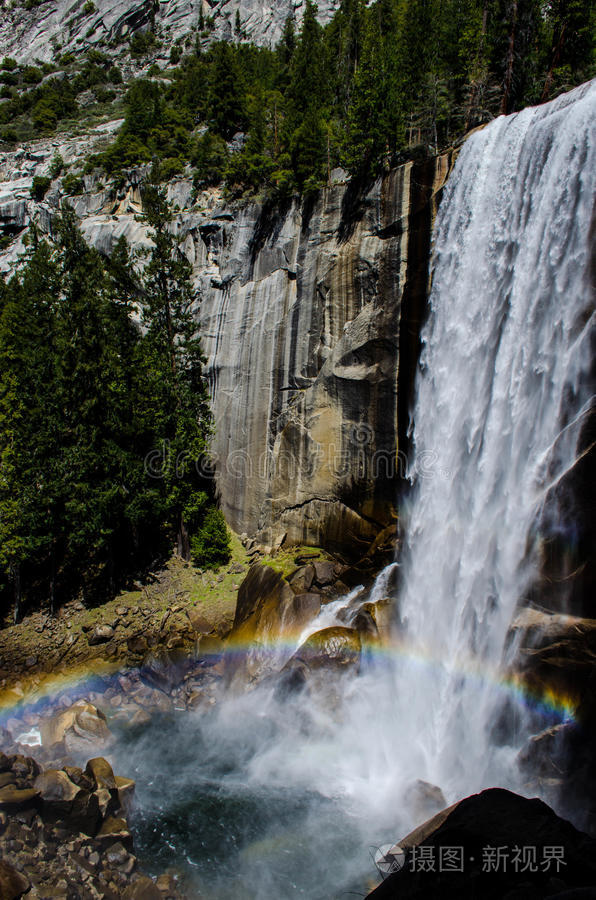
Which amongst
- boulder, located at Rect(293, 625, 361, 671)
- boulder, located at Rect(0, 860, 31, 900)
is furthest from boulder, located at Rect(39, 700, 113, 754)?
boulder, located at Rect(293, 625, 361, 671)

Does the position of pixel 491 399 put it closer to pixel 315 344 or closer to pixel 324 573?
pixel 324 573

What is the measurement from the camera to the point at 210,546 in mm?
21953

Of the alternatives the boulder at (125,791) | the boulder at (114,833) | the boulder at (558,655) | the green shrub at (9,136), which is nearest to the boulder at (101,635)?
the boulder at (125,791)

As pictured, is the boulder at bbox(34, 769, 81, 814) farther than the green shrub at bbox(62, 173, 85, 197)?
No

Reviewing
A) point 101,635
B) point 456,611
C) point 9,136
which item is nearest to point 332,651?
point 456,611

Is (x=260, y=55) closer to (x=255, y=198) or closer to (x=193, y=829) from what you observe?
(x=255, y=198)

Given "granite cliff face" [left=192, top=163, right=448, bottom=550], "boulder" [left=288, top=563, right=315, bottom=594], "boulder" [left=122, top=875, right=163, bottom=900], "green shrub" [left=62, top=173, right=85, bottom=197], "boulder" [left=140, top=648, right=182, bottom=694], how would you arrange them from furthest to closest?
1. "green shrub" [left=62, top=173, right=85, bottom=197]
2. "granite cliff face" [left=192, top=163, right=448, bottom=550]
3. "boulder" [left=288, top=563, right=315, bottom=594]
4. "boulder" [left=140, top=648, right=182, bottom=694]
5. "boulder" [left=122, top=875, right=163, bottom=900]

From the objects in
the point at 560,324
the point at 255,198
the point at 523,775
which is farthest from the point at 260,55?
the point at 523,775

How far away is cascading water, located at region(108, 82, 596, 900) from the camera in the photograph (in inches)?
391

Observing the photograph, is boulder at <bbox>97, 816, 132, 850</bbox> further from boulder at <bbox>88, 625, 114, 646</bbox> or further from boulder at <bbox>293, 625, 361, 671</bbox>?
boulder at <bbox>88, 625, 114, 646</bbox>

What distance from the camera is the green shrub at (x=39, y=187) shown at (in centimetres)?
4478

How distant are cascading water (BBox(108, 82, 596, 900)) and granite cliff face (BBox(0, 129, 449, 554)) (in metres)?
2.37

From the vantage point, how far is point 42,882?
7.91 metres

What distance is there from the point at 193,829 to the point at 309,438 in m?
14.3
